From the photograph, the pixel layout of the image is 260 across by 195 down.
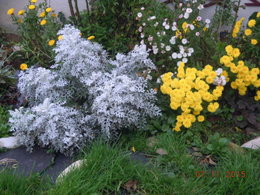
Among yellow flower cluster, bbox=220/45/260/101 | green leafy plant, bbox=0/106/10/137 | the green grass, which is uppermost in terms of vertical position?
yellow flower cluster, bbox=220/45/260/101

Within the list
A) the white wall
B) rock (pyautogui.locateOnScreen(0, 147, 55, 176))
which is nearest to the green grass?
rock (pyautogui.locateOnScreen(0, 147, 55, 176))

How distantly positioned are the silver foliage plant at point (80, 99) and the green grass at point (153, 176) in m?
0.26

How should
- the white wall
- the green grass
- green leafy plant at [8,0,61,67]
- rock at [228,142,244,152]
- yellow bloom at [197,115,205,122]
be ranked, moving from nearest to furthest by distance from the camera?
the green grass
rock at [228,142,244,152]
yellow bloom at [197,115,205,122]
green leafy plant at [8,0,61,67]
the white wall

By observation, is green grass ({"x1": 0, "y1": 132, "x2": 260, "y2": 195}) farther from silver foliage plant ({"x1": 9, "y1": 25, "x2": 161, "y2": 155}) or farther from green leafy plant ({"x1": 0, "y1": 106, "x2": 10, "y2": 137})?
green leafy plant ({"x1": 0, "y1": 106, "x2": 10, "y2": 137})

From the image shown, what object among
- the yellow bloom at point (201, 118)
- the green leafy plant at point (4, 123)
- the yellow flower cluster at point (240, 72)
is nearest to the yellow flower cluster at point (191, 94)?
the yellow bloom at point (201, 118)

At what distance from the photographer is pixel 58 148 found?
8.91 feet

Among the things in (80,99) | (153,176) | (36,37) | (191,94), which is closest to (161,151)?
(153,176)

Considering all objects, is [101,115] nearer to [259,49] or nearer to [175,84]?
[175,84]

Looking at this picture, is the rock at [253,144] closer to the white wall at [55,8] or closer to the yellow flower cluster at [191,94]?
the yellow flower cluster at [191,94]

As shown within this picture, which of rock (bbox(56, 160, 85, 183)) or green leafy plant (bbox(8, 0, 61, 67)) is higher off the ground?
green leafy plant (bbox(8, 0, 61, 67))

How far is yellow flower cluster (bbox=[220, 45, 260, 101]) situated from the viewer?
2.91 metres

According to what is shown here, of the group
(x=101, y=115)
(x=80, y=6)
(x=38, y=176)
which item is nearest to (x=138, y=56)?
(x=101, y=115)

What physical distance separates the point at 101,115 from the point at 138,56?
733 millimetres

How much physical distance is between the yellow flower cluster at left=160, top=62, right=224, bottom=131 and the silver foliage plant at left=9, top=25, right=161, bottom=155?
22 centimetres
